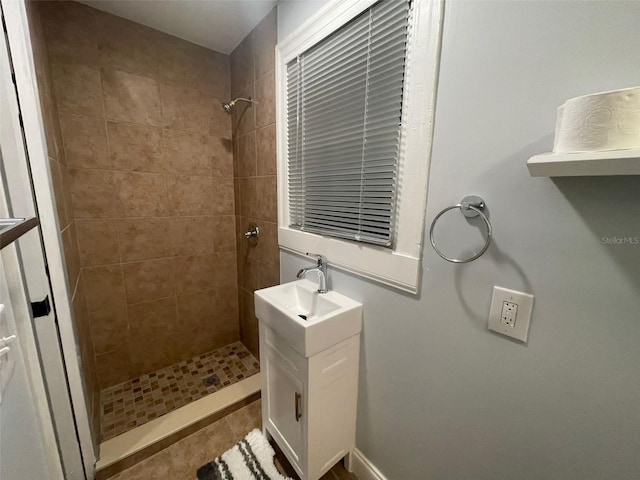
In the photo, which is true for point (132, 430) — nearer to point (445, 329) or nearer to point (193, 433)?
point (193, 433)

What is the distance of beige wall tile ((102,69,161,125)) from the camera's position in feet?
4.97

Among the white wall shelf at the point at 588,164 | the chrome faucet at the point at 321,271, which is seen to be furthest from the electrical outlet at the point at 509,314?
the chrome faucet at the point at 321,271

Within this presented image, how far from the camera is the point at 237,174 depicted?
196 cm

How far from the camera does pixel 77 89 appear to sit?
4.67ft

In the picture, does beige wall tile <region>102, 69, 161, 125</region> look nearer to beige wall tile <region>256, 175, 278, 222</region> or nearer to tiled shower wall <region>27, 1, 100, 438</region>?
tiled shower wall <region>27, 1, 100, 438</region>

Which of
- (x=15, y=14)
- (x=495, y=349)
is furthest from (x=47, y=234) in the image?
(x=495, y=349)

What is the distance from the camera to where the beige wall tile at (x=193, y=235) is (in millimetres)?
1859

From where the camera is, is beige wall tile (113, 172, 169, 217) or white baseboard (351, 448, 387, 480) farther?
beige wall tile (113, 172, 169, 217)

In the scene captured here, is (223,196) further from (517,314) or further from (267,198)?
(517,314)

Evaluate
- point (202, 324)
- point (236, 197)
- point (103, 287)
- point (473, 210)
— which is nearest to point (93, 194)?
point (103, 287)

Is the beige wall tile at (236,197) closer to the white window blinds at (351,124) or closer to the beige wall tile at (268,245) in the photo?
the beige wall tile at (268,245)

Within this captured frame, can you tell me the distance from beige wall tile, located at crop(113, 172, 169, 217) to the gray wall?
1.75 metres

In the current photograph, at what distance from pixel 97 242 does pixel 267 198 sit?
112cm

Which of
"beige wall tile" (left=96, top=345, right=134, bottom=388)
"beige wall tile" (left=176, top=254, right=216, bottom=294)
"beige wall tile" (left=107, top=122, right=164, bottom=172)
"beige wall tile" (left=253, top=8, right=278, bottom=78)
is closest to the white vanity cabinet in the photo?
"beige wall tile" (left=176, top=254, right=216, bottom=294)
